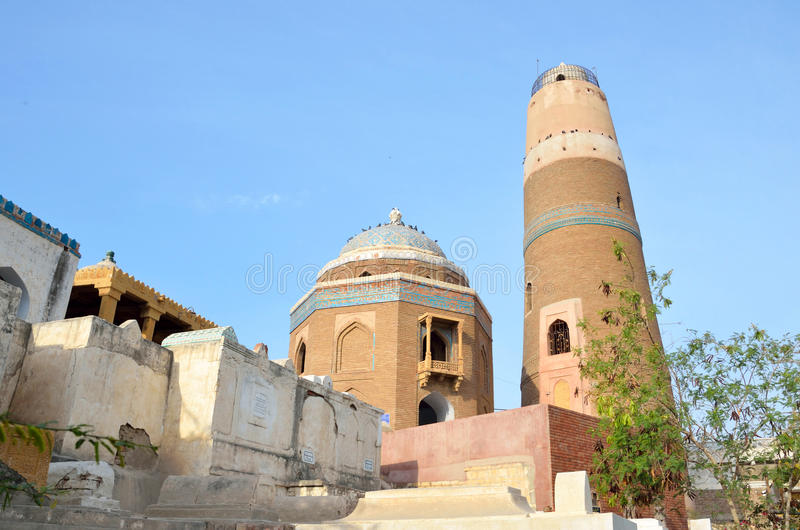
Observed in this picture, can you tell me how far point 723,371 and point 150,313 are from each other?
12.3 m

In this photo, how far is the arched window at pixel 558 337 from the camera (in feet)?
63.7

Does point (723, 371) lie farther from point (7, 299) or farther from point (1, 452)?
point (7, 299)

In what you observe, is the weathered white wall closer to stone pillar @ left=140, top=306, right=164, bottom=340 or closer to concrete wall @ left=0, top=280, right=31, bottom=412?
concrete wall @ left=0, top=280, right=31, bottom=412

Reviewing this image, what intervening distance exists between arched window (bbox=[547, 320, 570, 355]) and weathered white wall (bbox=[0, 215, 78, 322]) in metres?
12.6

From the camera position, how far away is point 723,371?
1033 centimetres

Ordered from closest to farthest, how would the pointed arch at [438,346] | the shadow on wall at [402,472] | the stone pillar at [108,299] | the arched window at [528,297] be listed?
the stone pillar at [108,299] → the shadow on wall at [402,472] → the arched window at [528,297] → the pointed arch at [438,346]

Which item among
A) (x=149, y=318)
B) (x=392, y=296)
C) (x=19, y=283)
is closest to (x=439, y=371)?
(x=392, y=296)

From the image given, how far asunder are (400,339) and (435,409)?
101 inches

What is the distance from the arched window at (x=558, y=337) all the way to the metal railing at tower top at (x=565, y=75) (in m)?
8.54

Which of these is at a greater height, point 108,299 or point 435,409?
point 108,299

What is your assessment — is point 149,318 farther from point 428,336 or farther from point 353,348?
point 428,336

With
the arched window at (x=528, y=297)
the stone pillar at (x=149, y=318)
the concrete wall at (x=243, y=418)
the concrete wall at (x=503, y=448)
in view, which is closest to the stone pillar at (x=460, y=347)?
the arched window at (x=528, y=297)

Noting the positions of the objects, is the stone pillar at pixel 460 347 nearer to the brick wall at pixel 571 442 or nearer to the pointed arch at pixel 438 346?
the pointed arch at pixel 438 346

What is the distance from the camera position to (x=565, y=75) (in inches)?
909
